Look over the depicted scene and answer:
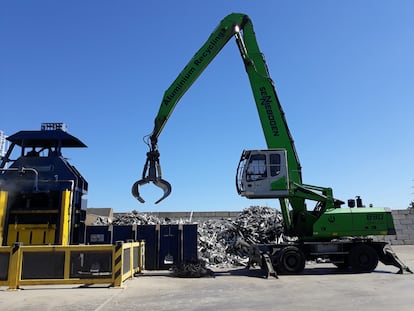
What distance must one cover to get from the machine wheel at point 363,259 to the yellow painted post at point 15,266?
1157 cm

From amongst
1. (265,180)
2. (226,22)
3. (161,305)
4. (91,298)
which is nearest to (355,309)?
(161,305)

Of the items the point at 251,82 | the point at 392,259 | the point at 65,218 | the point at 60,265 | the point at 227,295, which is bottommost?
the point at 227,295

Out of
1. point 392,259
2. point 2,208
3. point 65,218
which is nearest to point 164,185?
point 65,218

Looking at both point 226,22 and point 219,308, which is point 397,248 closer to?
point 226,22

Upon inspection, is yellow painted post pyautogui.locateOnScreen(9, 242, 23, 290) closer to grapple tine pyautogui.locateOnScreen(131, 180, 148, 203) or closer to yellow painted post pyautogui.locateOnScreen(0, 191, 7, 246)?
yellow painted post pyautogui.locateOnScreen(0, 191, 7, 246)

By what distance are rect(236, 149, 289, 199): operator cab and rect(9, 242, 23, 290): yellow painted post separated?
752 centimetres

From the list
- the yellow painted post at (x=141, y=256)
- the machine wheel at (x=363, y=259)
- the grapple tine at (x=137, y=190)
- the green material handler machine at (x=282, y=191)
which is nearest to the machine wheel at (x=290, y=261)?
the green material handler machine at (x=282, y=191)

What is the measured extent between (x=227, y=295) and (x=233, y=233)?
38.5 ft

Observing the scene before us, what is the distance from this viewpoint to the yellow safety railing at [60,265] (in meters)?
10.2

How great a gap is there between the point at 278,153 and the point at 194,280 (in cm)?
558

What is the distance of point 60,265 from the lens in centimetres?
1038

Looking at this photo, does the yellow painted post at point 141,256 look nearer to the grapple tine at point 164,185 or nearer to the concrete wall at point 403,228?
the grapple tine at point 164,185

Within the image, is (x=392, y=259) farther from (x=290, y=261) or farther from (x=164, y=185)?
(x=164, y=185)

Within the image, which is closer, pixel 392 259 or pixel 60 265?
pixel 60 265
